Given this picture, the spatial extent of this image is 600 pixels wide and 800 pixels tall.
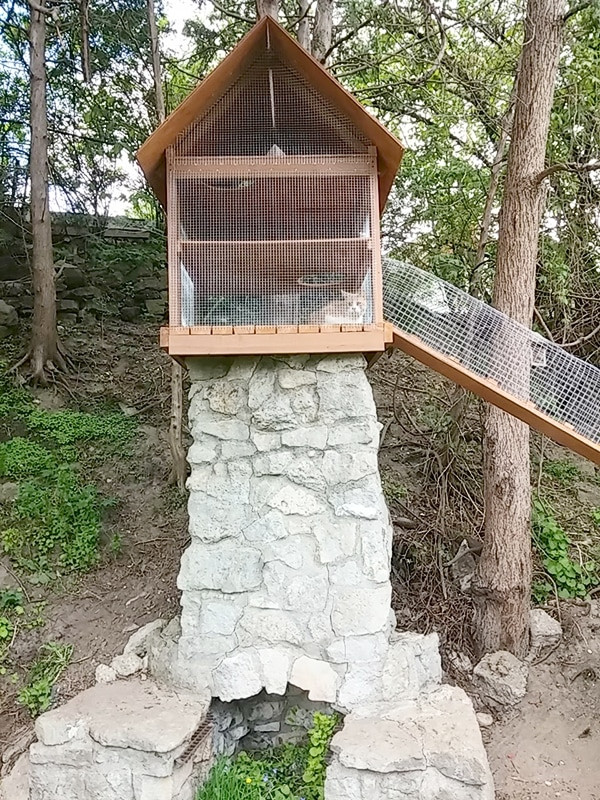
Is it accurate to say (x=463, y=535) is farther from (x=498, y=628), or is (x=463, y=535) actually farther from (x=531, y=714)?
(x=531, y=714)

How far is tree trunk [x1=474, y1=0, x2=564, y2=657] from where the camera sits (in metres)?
3.96

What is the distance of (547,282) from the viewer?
518cm

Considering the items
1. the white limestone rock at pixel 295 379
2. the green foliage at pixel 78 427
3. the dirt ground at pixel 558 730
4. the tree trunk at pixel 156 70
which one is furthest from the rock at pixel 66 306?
the dirt ground at pixel 558 730

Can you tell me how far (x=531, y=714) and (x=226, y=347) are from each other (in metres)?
2.76

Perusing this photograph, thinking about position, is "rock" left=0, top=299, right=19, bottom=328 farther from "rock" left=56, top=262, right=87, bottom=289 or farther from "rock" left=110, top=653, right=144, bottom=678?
"rock" left=110, top=653, right=144, bottom=678

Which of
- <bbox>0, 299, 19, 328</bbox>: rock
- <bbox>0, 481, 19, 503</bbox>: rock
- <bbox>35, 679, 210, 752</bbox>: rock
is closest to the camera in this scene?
<bbox>35, 679, 210, 752</bbox>: rock

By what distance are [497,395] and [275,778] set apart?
212cm

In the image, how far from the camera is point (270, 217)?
2975 millimetres

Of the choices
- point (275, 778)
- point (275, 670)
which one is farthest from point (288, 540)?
point (275, 778)

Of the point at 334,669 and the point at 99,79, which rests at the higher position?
the point at 99,79

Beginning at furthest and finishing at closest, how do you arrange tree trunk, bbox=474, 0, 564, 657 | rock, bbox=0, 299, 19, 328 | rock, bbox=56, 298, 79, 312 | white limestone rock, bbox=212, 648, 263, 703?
rock, bbox=56, 298, 79, 312 → rock, bbox=0, 299, 19, 328 → tree trunk, bbox=474, 0, 564, 657 → white limestone rock, bbox=212, 648, 263, 703

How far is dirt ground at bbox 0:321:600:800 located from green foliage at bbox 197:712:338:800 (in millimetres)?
1005

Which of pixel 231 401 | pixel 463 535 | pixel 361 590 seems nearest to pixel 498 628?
pixel 463 535

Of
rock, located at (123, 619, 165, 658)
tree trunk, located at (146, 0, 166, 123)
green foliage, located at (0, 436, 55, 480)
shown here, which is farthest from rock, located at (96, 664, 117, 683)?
tree trunk, located at (146, 0, 166, 123)
